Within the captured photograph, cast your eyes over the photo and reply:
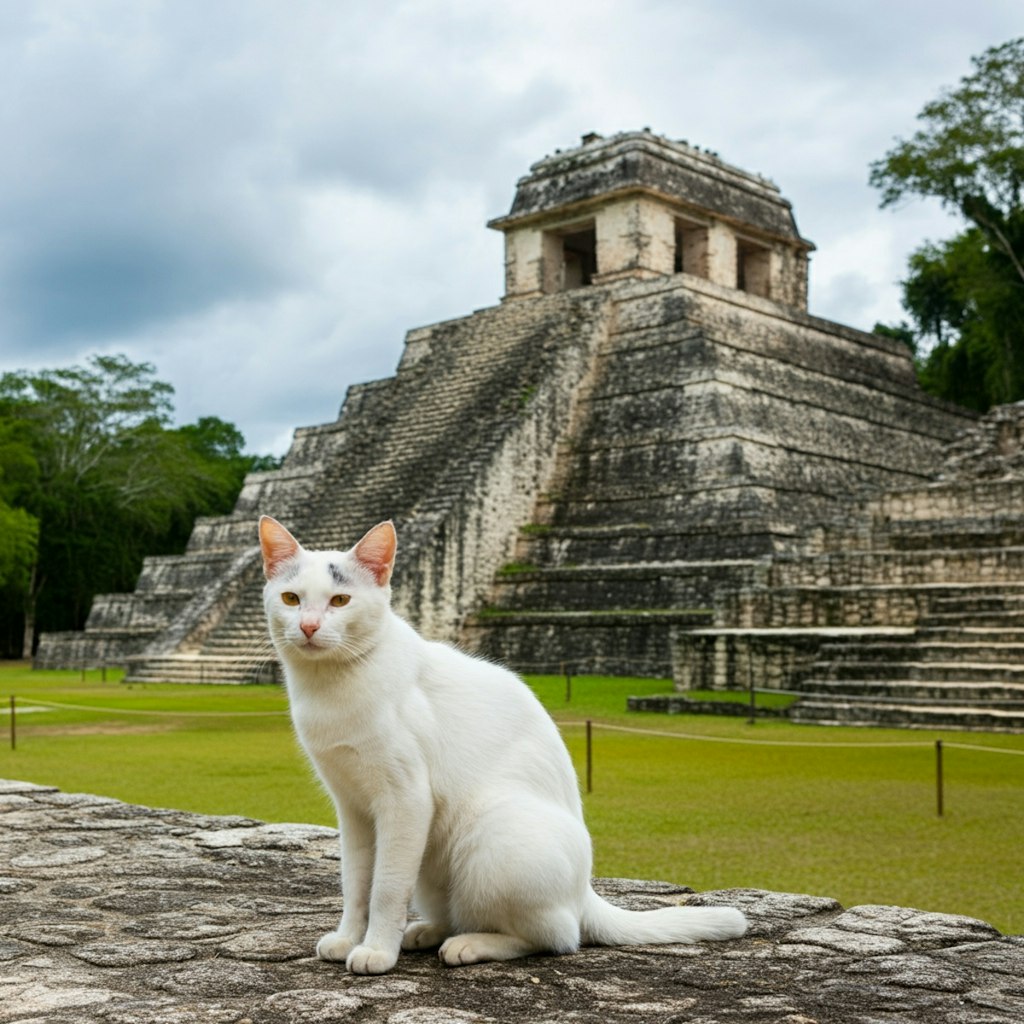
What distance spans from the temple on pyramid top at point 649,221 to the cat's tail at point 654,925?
21227 millimetres

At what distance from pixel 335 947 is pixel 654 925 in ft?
2.50

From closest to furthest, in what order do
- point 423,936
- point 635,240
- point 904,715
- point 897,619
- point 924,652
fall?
point 423,936 → point 904,715 → point 924,652 → point 897,619 → point 635,240

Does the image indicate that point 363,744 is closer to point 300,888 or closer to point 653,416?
point 300,888

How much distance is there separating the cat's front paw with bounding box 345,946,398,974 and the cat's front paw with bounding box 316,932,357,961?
96mm

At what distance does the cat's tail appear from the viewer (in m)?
3.20

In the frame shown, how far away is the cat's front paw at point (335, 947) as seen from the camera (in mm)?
3037

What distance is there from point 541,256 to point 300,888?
22533 millimetres

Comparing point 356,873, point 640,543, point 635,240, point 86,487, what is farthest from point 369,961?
point 86,487

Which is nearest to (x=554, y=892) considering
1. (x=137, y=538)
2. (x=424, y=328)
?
(x=424, y=328)

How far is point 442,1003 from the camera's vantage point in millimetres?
2688

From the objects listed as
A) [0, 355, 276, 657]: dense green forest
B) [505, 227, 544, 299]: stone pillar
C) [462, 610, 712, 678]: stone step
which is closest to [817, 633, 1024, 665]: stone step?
[462, 610, 712, 678]: stone step

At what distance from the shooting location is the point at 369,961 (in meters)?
2.91

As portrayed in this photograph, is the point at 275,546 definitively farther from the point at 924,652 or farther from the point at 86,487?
the point at 86,487

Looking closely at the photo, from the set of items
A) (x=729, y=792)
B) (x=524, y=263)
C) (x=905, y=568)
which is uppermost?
(x=524, y=263)
